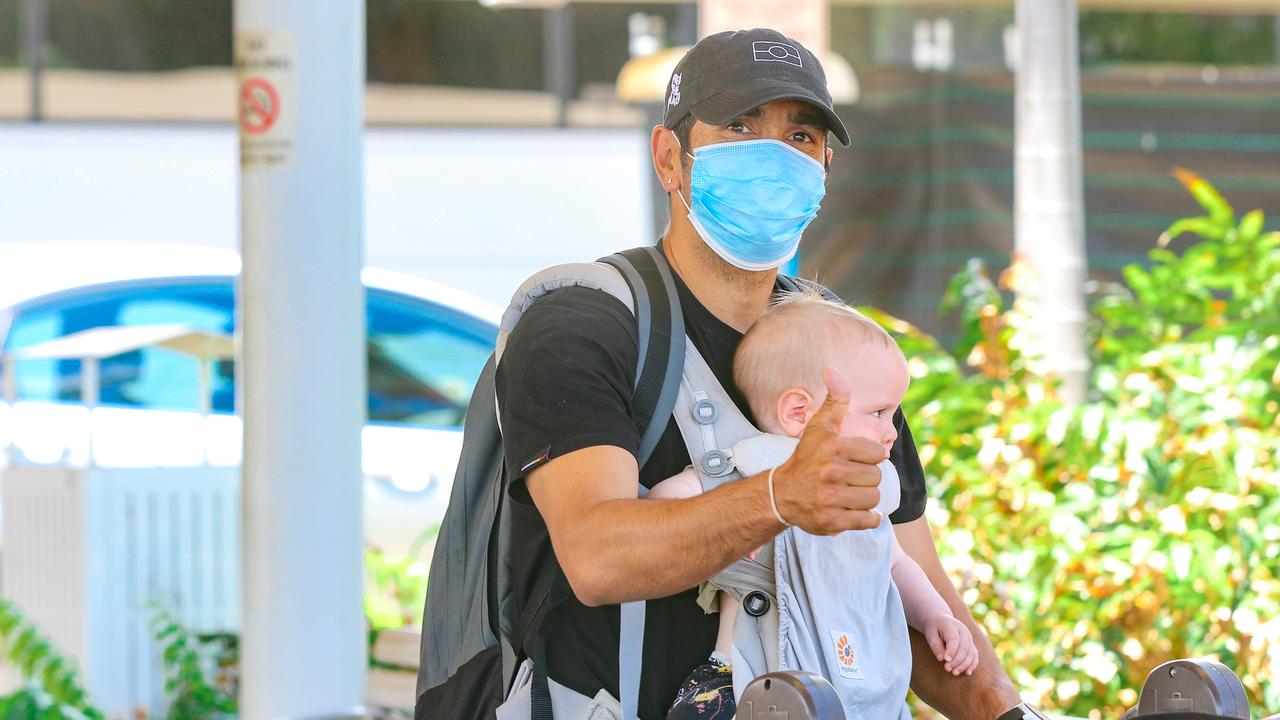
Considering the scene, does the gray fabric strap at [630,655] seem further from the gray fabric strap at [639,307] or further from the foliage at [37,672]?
the foliage at [37,672]

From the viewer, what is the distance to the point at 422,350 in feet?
23.6

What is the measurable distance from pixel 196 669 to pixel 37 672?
1.71 ft

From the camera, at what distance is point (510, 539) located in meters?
2.28

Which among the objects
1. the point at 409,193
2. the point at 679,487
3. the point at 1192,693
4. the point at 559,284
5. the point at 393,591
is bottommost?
the point at 393,591

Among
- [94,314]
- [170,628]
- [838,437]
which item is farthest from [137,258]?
[838,437]

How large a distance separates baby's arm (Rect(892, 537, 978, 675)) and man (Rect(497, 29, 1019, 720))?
0.17 feet

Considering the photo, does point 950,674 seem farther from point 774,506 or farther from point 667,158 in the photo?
point 667,158

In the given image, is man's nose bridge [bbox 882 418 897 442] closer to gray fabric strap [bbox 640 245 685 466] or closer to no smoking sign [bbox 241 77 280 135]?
gray fabric strap [bbox 640 245 685 466]

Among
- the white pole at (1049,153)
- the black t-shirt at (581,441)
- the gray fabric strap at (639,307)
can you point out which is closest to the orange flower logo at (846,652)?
the black t-shirt at (581,441)

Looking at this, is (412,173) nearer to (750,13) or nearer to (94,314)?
(94,314)

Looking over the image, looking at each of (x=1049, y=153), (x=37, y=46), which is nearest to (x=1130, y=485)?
(x=1049, y=153)

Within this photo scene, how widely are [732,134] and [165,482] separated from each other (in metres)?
3.87

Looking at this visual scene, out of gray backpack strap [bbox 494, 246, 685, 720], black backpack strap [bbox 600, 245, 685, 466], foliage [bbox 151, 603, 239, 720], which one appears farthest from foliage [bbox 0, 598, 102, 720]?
black backpack strap [bbox 600, 245, 685, 466]

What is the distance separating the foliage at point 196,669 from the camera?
5.67 m
